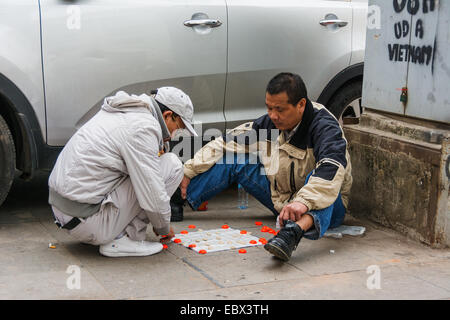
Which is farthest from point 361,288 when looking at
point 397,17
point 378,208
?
point 397,17

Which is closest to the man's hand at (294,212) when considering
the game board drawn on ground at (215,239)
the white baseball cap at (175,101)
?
the game board drawn on ground at (215,239)

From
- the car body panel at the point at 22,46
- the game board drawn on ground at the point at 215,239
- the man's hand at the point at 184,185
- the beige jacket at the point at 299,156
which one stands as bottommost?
the game board drawn on ground at the point at 215,239

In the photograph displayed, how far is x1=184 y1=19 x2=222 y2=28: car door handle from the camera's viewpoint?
4633mm

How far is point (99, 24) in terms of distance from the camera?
171 inches

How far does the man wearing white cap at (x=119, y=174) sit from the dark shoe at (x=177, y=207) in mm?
779

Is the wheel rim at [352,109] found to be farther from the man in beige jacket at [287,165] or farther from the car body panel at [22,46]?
the car body panel at [22,46]

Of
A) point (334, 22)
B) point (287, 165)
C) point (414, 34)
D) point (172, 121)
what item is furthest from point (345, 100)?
point (172, 121)

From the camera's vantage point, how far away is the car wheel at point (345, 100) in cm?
541

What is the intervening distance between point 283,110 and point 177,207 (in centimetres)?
108

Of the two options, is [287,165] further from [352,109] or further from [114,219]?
[352,109]

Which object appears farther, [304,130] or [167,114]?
[304,130]

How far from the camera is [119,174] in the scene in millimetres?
3705

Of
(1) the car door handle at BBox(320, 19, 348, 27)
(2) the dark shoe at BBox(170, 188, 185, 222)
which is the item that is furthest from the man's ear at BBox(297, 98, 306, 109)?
(1) the car door handle at BBox(320, 19, 348, 27)

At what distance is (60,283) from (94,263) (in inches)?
13.8
